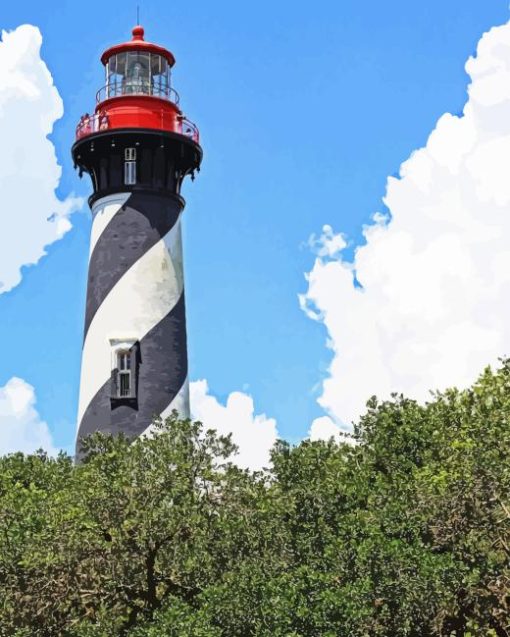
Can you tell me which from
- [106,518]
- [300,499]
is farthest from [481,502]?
[106,518]

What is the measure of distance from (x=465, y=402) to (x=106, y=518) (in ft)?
36.4

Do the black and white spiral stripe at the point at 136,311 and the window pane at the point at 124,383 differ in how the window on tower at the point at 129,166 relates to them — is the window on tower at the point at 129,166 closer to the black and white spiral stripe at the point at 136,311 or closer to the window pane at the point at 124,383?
the black and white spiral stripe at the point at 136,311

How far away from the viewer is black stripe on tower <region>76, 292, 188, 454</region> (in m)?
39.0

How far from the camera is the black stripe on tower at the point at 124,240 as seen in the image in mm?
40469

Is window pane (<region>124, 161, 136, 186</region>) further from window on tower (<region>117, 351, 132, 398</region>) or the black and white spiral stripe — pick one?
window on tower (<region>117, 351, 132, 398</region>)

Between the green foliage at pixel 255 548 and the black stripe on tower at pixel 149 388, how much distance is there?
37.6ft

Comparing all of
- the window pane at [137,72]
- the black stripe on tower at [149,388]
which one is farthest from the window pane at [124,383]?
the window pane at [137,72]

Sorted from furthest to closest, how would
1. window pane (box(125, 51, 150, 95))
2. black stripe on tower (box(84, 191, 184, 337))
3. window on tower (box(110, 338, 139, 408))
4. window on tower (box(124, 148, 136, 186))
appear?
window pane (box(125, 51, 150, 95)) → window on tower (box(124, 148, 136, 186)) → black stripe on tower (box(84, 191, 184, 337)) → window on tower (box(110, 338, 139, 408))

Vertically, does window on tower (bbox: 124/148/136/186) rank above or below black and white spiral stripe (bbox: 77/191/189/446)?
above

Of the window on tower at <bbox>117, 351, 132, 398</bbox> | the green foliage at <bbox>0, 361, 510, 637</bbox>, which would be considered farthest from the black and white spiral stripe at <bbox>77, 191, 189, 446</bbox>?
the green foliage at <bbox>0, 361, 510, 637</bbox>

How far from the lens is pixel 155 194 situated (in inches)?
1623

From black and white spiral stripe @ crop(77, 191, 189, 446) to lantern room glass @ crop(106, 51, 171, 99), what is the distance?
4.32 meters

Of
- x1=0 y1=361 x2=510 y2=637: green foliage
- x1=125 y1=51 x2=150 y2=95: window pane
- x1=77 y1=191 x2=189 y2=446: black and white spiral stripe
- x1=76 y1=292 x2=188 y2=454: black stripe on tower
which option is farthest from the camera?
x1=125 y1=51 x2=150 y2=95: window pane

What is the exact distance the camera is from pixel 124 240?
40.6 m
